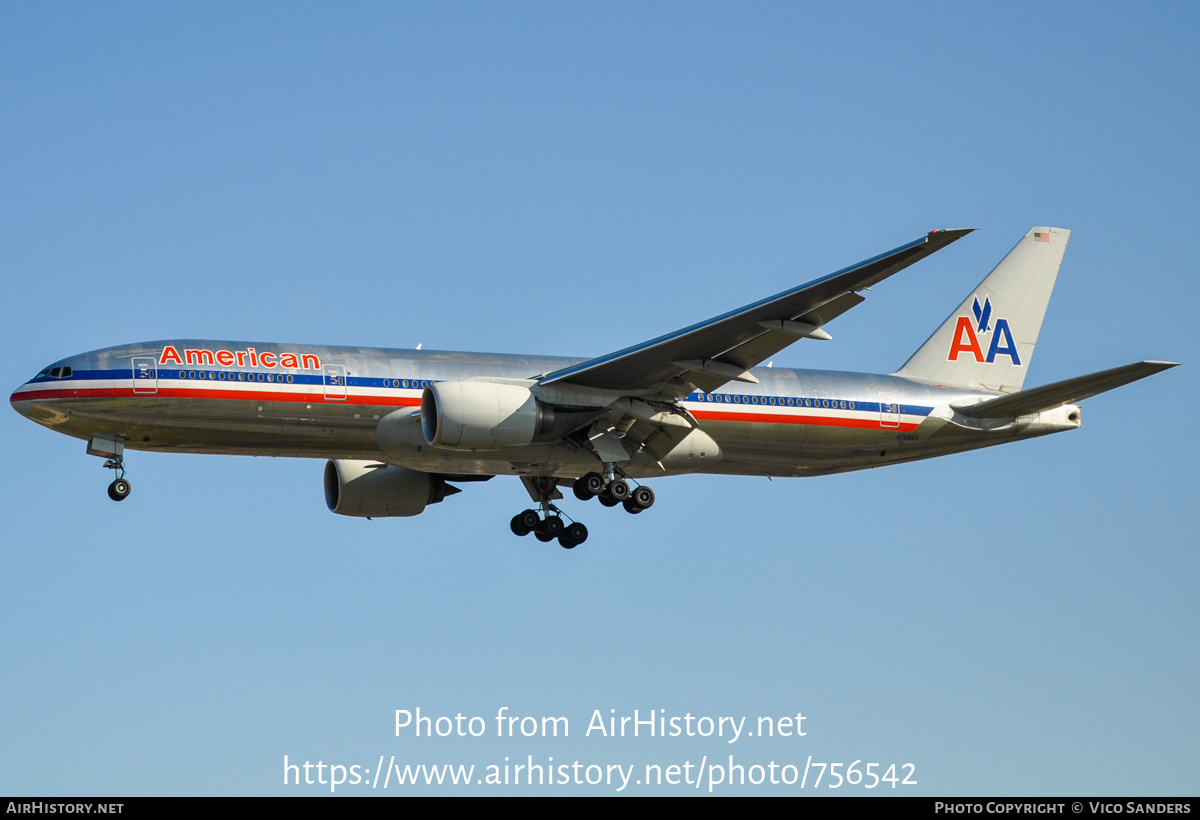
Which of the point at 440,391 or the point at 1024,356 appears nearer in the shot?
the point at 440,391

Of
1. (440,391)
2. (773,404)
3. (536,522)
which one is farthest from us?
(536,522)

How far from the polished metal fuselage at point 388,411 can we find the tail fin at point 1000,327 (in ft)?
6.52

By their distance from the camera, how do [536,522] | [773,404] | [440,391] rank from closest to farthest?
[440,391]
[773,404]
[536,522]

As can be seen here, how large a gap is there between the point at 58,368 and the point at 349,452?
690 cm

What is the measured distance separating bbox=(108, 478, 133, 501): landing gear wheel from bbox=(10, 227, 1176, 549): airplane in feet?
0.17

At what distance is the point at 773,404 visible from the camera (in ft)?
120

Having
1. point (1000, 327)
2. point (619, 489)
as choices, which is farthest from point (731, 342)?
point (1000, 327)

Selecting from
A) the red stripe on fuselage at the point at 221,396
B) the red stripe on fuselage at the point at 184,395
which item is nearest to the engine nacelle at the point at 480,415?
the red stripe on fuselage at the point at 221,396

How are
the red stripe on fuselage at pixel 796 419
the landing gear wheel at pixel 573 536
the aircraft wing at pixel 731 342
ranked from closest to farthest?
1. the aircraft wing at pixel 731 342
2. the red stripe on fuselage at pixel 796 419
3. the landing gear wheel at pixel 573 536

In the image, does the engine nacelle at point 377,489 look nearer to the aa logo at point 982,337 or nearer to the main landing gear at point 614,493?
the main landing gear at point 614,493

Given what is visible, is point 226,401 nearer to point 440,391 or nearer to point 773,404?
point 440,391

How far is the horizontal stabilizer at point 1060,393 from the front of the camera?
32.2 m

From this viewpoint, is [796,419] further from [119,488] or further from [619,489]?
[119,488]

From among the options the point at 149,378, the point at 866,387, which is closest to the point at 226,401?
the point at 149,378
